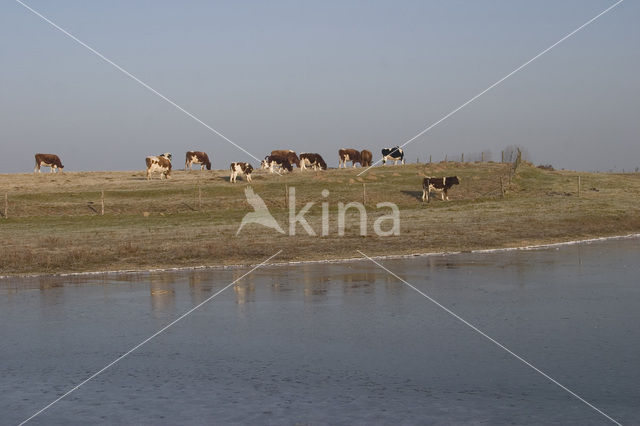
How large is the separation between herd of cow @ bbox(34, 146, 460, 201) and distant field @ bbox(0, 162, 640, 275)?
4.10 feet

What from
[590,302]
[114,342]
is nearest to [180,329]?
[114,342]

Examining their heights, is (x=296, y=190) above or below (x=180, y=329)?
above

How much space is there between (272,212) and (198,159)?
2903cm

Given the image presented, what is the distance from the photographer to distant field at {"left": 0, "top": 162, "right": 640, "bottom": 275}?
24.1 meters

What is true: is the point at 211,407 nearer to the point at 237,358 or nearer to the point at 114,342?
the point at 237,358

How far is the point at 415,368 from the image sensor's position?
8938mm

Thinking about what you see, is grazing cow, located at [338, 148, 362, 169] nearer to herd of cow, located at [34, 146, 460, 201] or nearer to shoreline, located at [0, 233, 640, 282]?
herd of cow, located at [34, 146, 460, 201]

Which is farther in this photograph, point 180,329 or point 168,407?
point 180,329

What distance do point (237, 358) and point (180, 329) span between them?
2239 mm

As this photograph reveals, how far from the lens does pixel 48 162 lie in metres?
66.4

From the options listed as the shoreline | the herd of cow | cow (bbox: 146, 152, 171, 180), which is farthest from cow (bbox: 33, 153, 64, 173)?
the shoreline

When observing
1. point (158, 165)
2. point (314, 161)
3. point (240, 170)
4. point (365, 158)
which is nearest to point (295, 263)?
point (240, 170)

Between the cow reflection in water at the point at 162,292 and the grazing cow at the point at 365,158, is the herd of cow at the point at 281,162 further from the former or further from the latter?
the cow reflection in water at the point at 162,292

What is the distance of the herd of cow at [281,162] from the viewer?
46188 millimetres
